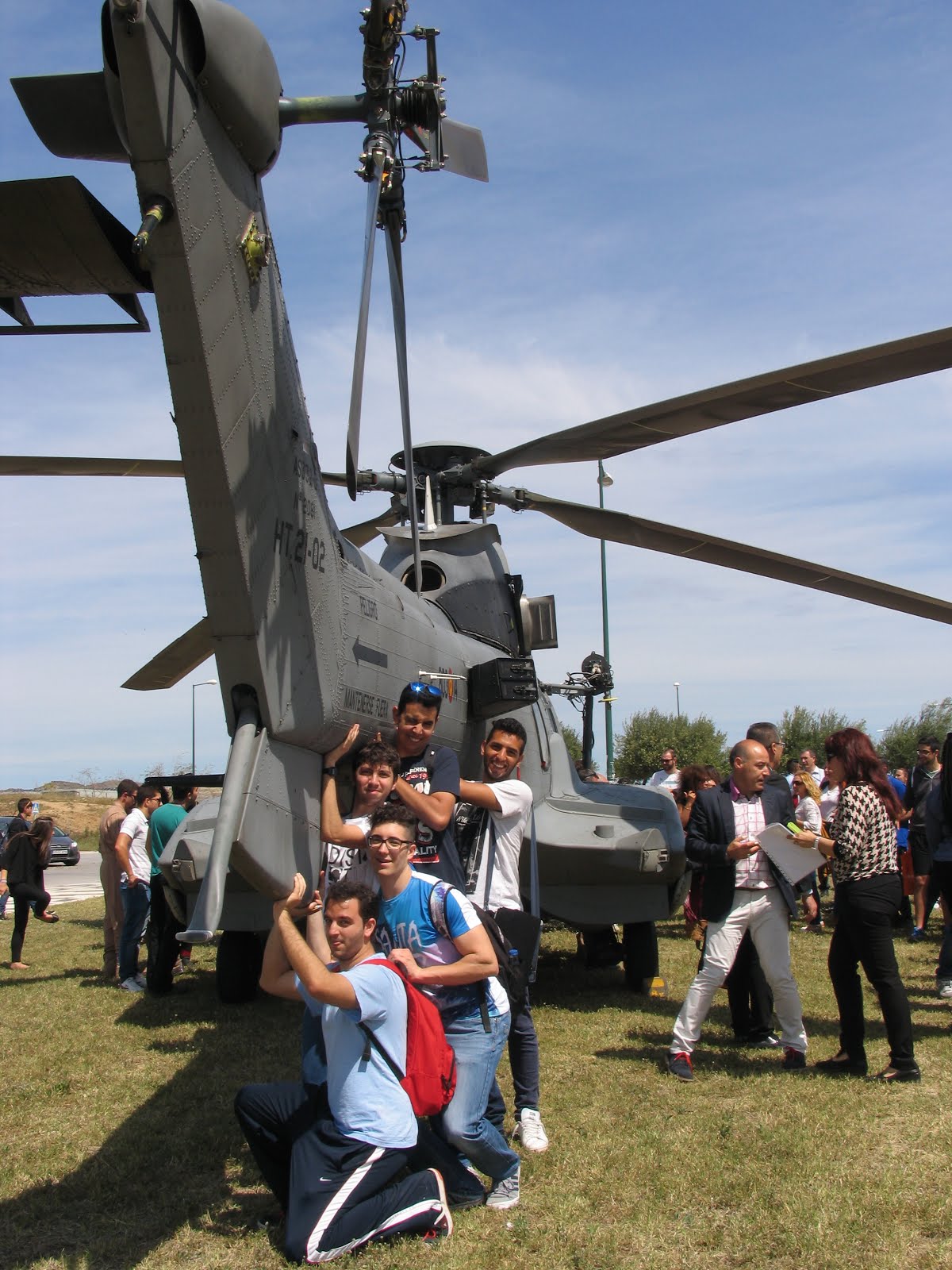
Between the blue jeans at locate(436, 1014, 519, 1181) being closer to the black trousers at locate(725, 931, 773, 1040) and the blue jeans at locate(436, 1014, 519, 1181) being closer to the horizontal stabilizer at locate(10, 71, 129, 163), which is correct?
the black trousers at locate(725, 931, 773, 1040)

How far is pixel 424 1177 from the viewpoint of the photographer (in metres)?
3.62

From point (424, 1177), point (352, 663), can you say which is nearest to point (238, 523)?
point (352, 663)

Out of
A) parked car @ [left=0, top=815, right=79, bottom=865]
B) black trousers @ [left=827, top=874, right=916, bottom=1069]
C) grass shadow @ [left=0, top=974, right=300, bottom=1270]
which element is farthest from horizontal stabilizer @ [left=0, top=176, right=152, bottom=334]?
parked car @ [left=0, top=815, right=79, bottom=865]

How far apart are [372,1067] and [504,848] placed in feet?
4.27

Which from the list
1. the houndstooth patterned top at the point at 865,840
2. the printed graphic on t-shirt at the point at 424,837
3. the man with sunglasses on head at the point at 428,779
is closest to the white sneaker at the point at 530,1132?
the man with sunglasses on head at the point at 428,779

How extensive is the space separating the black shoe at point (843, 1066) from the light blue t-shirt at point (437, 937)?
2384mm

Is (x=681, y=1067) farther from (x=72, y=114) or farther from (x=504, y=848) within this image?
(x=72, y=114)

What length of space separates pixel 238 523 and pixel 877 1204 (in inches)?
127

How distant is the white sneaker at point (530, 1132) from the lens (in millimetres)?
4395

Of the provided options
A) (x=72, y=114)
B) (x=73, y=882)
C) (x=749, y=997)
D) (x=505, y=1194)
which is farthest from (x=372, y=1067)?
(x=73, y=882)

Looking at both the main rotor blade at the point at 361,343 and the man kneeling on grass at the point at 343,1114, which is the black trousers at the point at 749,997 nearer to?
the man kneeling on grass at the point at 343,1114

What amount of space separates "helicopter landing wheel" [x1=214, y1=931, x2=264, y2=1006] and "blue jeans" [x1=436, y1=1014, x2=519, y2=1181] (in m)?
4.03

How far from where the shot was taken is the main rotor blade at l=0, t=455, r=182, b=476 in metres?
5.46

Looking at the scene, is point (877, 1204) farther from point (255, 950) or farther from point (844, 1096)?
point (255, 950)
